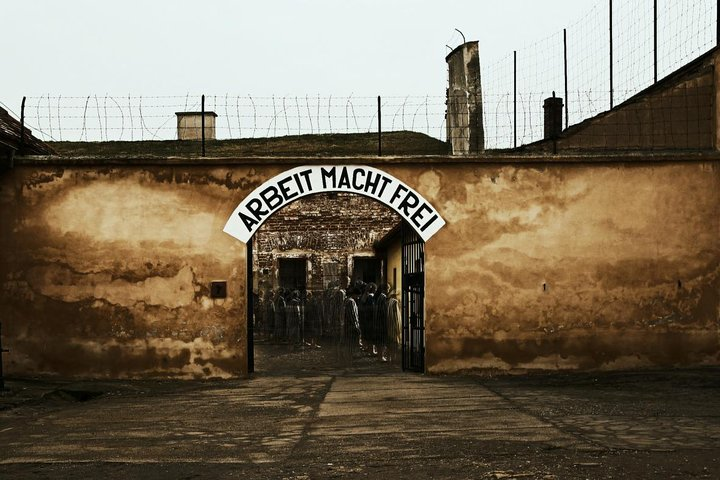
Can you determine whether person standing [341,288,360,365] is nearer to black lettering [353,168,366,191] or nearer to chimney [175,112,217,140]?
black lettering [353,168,366,191]

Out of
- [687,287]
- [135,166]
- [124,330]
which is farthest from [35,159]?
[687,287]

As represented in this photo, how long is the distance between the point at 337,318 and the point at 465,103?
934 centimetres

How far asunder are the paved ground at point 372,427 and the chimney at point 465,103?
14.0 feet

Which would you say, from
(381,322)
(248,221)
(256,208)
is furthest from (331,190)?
(381,322)

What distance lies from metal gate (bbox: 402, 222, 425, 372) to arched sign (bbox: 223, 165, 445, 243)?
417 mm

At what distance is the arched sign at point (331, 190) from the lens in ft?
45.5

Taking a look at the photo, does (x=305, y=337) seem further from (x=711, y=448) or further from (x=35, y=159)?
(x=711, y=448)

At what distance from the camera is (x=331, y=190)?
1394cm

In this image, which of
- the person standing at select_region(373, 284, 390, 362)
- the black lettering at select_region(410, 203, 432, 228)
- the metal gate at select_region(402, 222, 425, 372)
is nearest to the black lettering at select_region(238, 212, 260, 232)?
the black lettering at select_region(410, 203, 432, 228)

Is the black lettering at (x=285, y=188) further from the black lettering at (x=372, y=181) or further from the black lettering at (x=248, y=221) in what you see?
the black lettering at (x=372, y=181)

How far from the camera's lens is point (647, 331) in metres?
13.9

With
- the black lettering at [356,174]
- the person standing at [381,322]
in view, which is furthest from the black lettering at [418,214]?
the person standing at [381,322]

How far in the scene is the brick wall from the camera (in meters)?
28.6

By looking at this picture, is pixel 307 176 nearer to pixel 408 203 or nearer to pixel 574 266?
pixel 408 203
